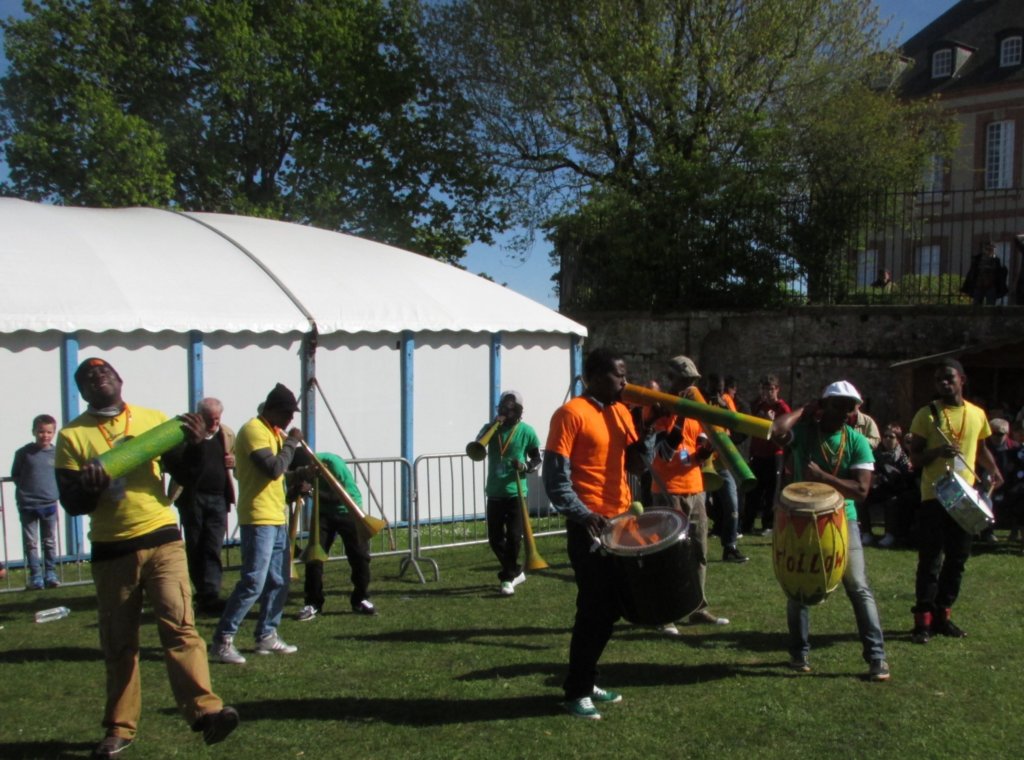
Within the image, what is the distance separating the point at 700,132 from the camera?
19.5m

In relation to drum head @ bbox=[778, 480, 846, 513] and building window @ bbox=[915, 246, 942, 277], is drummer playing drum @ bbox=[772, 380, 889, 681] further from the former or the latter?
building window @ bbox=[915, 246, 942, 277]

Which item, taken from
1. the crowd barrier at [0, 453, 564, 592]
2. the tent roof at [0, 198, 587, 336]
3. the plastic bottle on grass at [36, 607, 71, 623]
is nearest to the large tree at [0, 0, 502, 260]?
the tent roof at [0, 198, 587, 336]

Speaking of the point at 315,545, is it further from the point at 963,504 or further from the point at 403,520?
the point at 403,520

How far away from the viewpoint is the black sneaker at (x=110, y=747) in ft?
15.7

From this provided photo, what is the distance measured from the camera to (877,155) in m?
20.0

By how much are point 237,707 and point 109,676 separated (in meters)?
0.95

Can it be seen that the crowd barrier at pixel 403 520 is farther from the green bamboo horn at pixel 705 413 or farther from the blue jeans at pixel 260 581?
the green bamboo horn at pixel 705 413

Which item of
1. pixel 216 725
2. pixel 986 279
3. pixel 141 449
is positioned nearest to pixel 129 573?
pixel 141 449

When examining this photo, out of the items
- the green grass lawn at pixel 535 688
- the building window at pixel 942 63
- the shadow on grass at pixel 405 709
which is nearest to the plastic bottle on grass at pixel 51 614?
the green grass lawn at pixel 535 688

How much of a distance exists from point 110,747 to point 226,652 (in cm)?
166

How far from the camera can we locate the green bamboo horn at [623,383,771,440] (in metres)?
5.33

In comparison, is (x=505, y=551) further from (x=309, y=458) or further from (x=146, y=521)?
(x=146, y=521)

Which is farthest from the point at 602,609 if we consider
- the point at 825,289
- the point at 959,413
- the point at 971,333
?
the point at 825,289

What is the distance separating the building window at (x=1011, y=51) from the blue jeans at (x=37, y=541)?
35.8m
